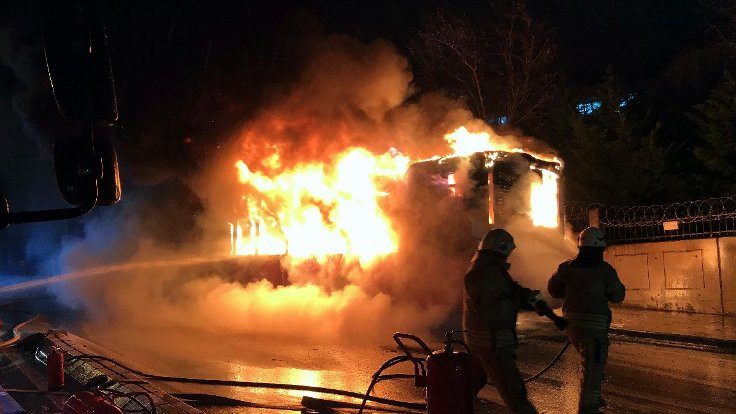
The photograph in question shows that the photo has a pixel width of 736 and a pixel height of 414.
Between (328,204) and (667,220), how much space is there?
7.43 m

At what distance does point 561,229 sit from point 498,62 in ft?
31.6

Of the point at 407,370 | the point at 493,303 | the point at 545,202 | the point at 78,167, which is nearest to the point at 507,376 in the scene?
the point at 493,303

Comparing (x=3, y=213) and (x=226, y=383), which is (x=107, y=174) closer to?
(x=3, y=213)

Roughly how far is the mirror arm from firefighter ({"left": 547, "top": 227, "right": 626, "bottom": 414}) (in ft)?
12.5

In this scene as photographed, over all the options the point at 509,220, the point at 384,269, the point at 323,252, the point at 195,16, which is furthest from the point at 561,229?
the point at 195,16

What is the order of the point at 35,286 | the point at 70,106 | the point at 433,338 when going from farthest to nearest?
1. the point at 35,286
2. the point at 433,338
3. the point at 70,106

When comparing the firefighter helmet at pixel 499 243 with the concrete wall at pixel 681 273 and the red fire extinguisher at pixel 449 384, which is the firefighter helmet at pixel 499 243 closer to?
the red fire extinguisher at pixel 449 384

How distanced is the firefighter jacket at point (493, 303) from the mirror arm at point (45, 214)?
2742mm

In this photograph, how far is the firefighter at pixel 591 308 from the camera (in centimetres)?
509

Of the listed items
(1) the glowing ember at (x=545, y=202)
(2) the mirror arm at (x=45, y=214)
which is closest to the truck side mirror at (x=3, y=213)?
(2) the mirror arm at (x=45, y=214)

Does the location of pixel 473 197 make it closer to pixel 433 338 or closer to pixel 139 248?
pixel 433 338

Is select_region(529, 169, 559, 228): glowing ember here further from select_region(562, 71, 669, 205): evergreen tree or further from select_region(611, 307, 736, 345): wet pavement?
select_region(562, 71, 669, 205): evergreen tree

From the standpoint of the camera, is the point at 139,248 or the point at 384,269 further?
the point at 139,248

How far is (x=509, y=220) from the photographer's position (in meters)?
12.1
